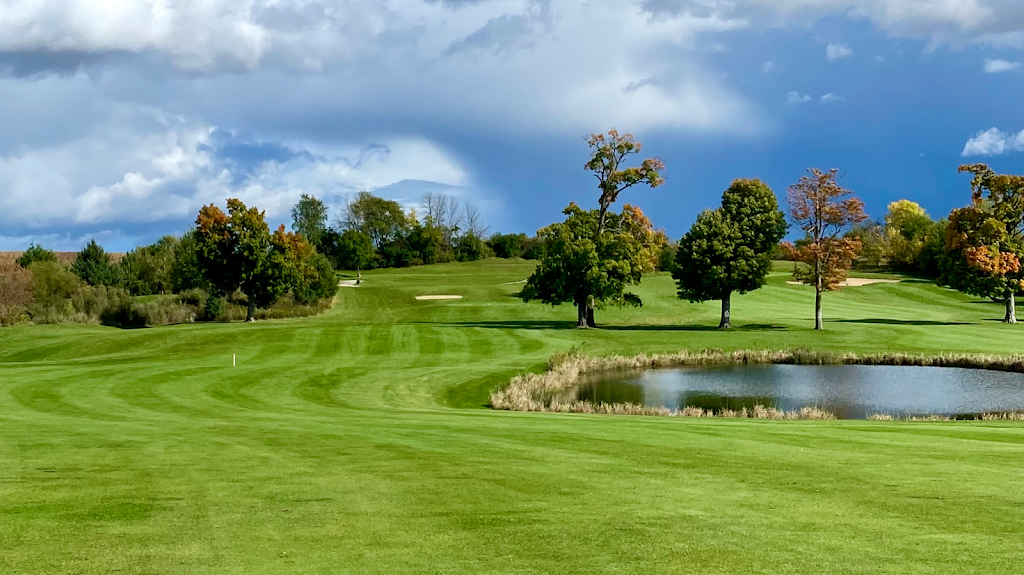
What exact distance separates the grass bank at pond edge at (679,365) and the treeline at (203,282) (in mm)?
33958

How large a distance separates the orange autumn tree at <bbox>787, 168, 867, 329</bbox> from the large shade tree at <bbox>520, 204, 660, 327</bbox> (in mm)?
10256

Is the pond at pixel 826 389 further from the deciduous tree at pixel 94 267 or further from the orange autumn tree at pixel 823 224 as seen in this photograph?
the deciduous tree at pixel 94 267

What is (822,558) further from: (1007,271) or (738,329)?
(1007,271)

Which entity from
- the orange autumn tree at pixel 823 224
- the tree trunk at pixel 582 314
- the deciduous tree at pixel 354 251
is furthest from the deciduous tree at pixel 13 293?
the orange autumn tree at pixel 823 224

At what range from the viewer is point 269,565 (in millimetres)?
7375

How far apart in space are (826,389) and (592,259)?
73.6 feet

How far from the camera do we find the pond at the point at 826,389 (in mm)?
32062

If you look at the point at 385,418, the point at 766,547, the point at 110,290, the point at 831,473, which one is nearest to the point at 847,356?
the point at 385,418

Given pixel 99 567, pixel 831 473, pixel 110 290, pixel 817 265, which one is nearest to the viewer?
pixel 99 567

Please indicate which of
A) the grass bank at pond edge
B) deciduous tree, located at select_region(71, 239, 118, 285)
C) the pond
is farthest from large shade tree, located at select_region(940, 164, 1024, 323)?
deciduous tree, located at select_region(71, 239, 118, 285)

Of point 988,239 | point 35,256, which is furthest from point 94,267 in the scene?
point 988,239

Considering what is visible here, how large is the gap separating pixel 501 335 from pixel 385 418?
32.2 m

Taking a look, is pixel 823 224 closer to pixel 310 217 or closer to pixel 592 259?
pixel 592 259

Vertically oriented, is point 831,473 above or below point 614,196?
below
